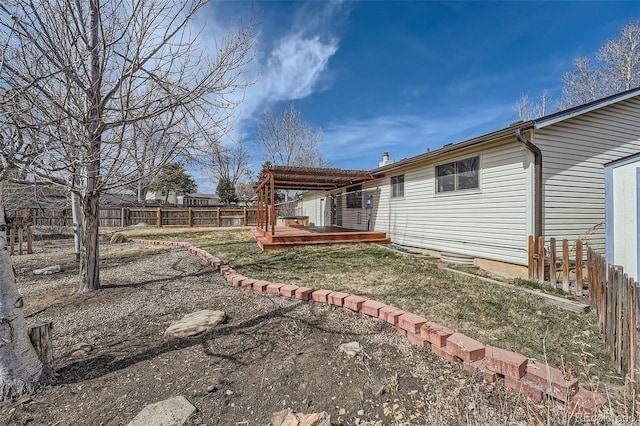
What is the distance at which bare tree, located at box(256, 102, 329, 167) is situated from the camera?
24422 millimetres

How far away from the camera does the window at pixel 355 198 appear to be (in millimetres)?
11656

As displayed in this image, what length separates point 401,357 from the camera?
2.24 meters

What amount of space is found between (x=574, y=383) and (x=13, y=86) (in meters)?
5.22

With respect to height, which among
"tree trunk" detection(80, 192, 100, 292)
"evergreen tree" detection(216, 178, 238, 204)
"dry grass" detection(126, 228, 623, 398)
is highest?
"evergreen tree" detection(216, 178, 238, 204)

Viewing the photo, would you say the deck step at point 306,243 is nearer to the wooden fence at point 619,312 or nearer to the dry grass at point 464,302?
the dry grass at point 464,302

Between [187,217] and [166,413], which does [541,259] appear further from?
[187,217]

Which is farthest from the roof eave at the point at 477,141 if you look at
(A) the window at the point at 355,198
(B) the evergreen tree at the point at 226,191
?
(B) the evergreen tree at the point at 226,191

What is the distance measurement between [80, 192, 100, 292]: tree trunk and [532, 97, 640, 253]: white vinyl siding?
779 cm

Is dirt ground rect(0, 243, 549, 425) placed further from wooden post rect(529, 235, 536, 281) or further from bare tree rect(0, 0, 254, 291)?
wooden post rect(529, 235, 536, 281)

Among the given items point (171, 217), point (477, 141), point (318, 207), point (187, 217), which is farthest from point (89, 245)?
point (171, 217)

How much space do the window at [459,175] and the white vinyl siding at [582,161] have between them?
1255 millimetres

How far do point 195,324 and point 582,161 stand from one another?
7.94 m

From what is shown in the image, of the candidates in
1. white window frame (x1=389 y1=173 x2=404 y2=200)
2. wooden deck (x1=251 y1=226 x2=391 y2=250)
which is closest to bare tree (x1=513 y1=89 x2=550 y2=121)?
white window frame (x1=389 y1=173 x2=404 y2=200)

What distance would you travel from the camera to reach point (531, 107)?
60.6ft
